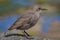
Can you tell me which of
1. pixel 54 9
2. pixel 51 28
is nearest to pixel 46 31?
pixel 51 28

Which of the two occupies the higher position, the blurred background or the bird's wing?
the blurred background

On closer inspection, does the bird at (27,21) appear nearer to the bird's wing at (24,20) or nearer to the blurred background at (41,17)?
the bird's wing at (24,20)

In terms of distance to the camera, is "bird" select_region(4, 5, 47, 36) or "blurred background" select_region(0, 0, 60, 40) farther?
"blurred background" select_region(0, 0, 60, 40)

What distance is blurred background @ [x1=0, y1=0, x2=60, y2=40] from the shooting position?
9.36 ft

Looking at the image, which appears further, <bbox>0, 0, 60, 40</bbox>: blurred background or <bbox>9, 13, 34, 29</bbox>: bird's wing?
<bbox>0, 0, 60, 40</bbox>: blurred background

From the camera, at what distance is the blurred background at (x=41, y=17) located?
285 centimetres

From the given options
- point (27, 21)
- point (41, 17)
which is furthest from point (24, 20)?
point (41, 17)

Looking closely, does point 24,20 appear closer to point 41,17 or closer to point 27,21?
point 27,21

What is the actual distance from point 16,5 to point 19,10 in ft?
0.33

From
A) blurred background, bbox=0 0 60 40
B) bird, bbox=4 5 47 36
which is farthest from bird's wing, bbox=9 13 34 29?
blurred background, bbox=0 0 60 40

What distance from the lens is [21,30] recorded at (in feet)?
8.36

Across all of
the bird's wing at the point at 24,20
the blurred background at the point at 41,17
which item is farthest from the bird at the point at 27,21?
the blurred background at the point at 41,17

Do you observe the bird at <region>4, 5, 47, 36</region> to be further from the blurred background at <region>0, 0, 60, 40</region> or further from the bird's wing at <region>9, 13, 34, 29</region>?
the blurred background at <region>0, 0, 60, 40</region>

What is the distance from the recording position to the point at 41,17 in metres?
2.91
